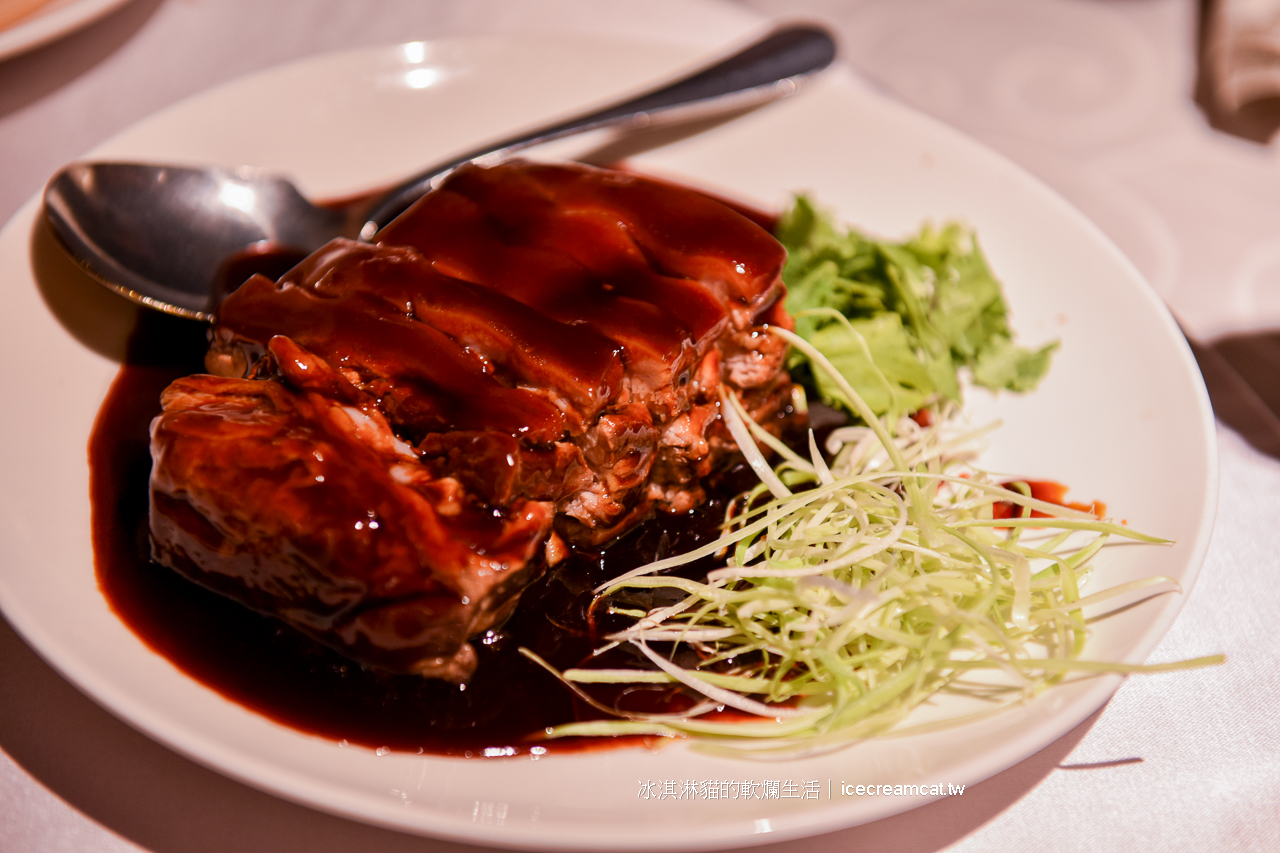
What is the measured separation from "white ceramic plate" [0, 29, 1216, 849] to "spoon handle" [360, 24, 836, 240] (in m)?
0.13

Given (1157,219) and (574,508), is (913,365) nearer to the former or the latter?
(574,508)

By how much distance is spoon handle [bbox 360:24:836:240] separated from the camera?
11.0 feet

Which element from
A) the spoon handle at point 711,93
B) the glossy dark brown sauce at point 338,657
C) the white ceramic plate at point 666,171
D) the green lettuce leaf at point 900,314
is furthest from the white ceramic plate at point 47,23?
the green lettuce leaf at point 900,314

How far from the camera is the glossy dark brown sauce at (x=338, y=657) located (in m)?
1.97

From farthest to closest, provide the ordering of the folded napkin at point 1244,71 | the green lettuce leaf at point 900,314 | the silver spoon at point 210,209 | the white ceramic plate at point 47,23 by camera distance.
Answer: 1. the folded napkin at point 1244,71
2. the white ceramic plate at point 47,23
3. the green lettuce leaf at point 900,314
4. the silver spoon at point 210,209

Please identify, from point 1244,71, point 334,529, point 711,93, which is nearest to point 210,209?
point 334,529

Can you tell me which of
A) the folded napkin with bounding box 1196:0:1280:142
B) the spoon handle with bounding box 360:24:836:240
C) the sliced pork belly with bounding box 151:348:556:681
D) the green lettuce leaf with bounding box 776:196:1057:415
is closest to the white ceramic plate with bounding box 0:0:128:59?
the spoon handle with bounding box 360:24:836:240

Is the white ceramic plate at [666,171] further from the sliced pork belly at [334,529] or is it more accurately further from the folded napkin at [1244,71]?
the folded napkin at [1244,71]

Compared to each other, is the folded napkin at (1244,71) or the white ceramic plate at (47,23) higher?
the white ceramic plate at (47,23)

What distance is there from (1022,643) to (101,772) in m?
2.20

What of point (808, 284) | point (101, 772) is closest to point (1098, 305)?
point (808, 284)

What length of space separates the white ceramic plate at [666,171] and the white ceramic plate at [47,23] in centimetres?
66

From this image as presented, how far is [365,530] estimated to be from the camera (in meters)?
1.93

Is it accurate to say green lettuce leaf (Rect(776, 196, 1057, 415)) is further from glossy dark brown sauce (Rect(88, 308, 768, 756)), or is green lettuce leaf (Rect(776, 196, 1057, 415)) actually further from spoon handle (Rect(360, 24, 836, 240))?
glossy dark brown sauce (Rect(88, 308, 768, 756))
